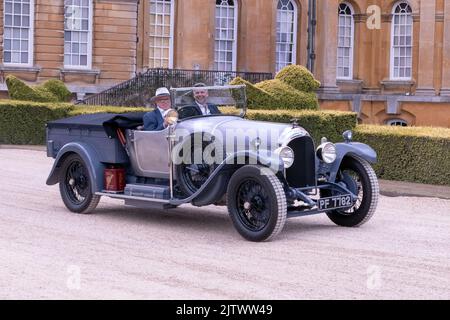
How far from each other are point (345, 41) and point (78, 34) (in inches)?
460

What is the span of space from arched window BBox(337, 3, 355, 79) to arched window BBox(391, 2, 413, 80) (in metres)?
1.63

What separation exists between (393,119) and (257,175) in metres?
27.1

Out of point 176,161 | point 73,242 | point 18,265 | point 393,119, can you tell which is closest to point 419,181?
point 176,161

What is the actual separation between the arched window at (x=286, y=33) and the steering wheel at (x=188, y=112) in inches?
989

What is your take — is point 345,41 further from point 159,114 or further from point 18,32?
point 159,114

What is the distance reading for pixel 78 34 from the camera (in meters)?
32.3

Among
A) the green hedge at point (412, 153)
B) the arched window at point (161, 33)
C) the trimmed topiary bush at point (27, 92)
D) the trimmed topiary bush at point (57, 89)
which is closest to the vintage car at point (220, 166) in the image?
the green hedge at point (412, 153)

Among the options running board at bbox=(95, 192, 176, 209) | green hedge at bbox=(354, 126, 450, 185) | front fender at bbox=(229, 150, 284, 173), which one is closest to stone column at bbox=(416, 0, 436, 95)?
green hedge at bbox=(354, 126, 450, 185)

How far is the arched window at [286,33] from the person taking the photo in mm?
37406

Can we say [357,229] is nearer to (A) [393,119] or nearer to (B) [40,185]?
(B) [40,185]

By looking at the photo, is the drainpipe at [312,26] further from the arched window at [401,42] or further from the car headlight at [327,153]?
the car headlight at [327,153]

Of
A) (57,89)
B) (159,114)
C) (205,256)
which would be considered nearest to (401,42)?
(57,89)
